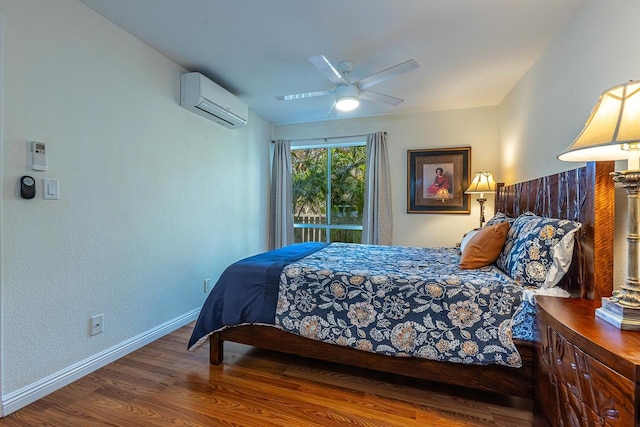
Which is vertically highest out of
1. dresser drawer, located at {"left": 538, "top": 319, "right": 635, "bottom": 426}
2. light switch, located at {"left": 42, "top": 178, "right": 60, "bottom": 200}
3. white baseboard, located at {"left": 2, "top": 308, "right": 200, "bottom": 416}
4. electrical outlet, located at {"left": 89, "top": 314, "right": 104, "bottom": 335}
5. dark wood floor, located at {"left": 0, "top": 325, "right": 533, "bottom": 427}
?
light switch, located at {"left": 42, "top": 178, "right": 60, "bottom": 200}

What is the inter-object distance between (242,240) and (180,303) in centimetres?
116

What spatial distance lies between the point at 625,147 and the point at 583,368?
0.84 m

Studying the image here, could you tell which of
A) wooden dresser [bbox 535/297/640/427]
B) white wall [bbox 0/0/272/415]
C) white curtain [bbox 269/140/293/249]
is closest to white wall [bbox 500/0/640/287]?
wooden dresser [bbox 535/297/640/427]

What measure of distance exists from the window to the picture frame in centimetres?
71

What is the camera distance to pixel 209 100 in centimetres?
274

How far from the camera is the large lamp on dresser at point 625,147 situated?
997 millimetres

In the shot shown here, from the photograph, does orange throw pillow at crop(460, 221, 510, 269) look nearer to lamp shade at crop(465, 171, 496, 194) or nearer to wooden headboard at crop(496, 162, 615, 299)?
wooden headboard at crop(496, 162, 615, 299)

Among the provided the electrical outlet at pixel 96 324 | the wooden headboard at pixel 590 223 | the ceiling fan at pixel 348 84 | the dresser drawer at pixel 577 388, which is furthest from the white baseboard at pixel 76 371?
the wooden headboard at pixel 590 223

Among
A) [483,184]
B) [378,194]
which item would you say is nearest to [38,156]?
[378,194]

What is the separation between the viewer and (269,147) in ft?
14.5

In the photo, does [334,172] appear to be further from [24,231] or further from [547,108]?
[24,231]

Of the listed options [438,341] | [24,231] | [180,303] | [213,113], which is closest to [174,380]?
[180,303]

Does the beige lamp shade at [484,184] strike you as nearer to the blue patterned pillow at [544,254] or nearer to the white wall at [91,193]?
the blue patterned pillow at [544,254]

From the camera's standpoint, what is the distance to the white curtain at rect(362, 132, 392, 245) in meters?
3.90
